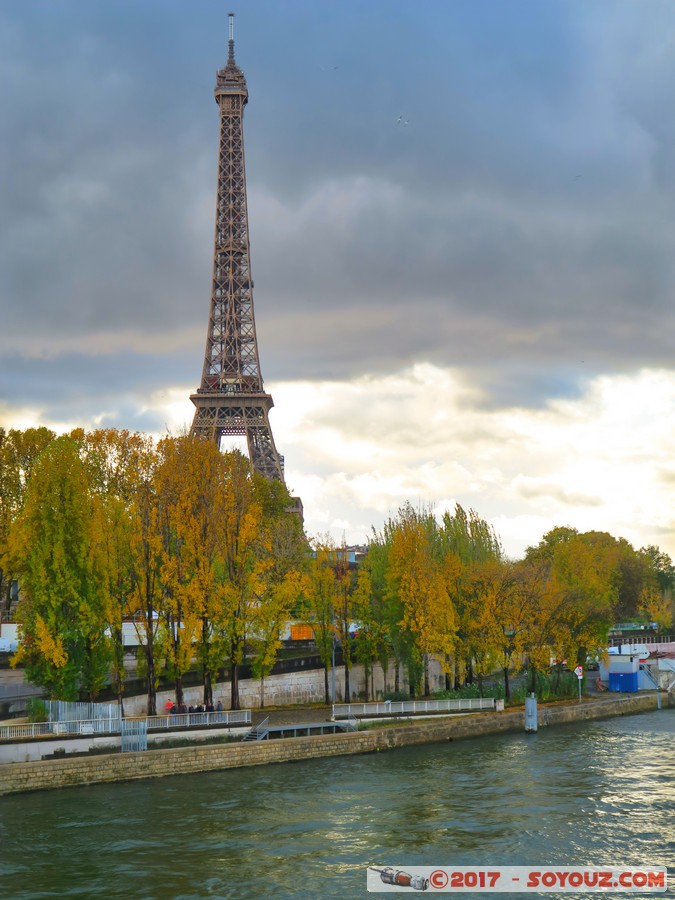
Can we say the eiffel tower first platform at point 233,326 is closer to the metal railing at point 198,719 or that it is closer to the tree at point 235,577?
the tree at point 235,577

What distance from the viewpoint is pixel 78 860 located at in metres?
24.8

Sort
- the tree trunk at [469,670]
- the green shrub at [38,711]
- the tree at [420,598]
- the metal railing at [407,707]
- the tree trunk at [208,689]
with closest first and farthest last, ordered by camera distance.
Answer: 1. the green shrub at [38,711]
2. the tree trunk at [208,689]
3. the metal railing at [407,707]
4. the tree at [420,598]
5. the tree trunk at [469,670]

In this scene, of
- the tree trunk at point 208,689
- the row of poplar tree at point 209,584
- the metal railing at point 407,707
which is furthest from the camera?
the metal railing at point 407,707

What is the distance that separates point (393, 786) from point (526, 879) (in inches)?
449

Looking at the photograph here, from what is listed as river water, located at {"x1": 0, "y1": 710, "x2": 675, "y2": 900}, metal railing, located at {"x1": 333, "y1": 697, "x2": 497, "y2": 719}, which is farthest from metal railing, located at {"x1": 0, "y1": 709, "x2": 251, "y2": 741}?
metal railing, located at {"x1": 333, "y1": 697, "x2": 497, "y2": 719}

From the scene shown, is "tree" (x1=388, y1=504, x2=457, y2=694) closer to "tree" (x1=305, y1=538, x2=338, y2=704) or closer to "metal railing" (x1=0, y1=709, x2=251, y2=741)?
"tree" (x1=305, y1=538, x2=338, y2=704)

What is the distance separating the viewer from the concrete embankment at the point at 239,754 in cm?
3362

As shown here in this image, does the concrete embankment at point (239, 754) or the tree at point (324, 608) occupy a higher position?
the tree at point (324, 608)

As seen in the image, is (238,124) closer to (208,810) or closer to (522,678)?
(522,678)

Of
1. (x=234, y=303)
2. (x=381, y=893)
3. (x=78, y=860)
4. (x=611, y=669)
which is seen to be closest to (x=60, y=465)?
(x=78, y=860)

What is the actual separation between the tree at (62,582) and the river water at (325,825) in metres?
8.08

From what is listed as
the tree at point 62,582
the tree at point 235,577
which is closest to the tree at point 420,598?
the tree at point 235,577

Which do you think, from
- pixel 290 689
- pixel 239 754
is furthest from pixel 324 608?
pixel 239 754

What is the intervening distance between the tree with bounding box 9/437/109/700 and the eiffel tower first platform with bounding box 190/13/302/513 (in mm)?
62943
